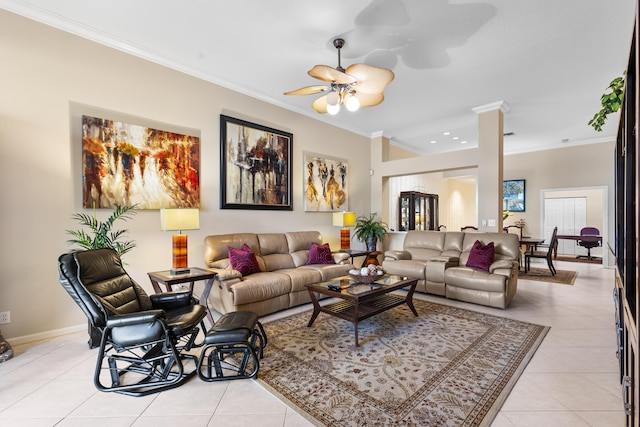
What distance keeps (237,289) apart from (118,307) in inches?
45.2

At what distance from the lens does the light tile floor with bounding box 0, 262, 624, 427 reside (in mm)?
1797

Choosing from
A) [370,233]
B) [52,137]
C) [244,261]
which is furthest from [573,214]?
[52,137]

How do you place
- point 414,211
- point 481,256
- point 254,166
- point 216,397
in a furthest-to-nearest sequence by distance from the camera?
point 414,211 → point 254,166 → point 481,256 → point 216,397

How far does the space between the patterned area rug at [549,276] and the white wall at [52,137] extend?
620 centimetres

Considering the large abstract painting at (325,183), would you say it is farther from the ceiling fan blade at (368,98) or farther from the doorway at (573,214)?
the doorway at (573,214)

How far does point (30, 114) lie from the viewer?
2.87 m

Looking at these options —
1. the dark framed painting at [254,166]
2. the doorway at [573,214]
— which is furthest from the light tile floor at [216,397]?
the doorway at [573,214]

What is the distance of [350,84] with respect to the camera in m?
3.07

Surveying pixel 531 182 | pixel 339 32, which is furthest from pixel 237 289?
pixel 531 182

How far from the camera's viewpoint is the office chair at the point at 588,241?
7.75 meters

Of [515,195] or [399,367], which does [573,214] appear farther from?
[399,367]

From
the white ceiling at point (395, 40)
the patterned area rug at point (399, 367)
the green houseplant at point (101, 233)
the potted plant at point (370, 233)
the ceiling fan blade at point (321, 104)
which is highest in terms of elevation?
the white ceiling at point (395, 40)

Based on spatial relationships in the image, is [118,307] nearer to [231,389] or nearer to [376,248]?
[231,389]

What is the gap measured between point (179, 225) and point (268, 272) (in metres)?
1.33
